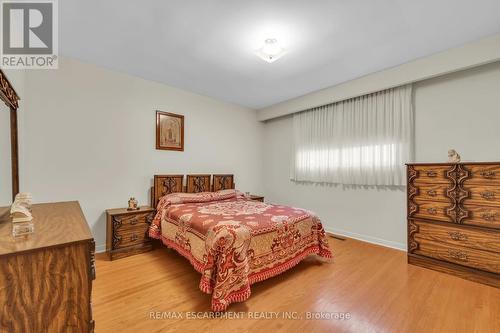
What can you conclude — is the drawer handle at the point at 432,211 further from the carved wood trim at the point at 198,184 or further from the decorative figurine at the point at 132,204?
the decorative figurine at the point at 132,204

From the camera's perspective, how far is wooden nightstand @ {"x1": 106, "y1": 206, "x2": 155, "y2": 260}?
267 cm

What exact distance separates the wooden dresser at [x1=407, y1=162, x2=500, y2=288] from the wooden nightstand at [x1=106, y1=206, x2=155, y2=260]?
3469 mm

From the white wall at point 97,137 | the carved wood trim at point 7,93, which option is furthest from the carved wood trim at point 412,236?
the carved wood trim at point 7,93

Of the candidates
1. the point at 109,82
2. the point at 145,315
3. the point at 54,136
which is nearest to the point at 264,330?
the point at 145,315

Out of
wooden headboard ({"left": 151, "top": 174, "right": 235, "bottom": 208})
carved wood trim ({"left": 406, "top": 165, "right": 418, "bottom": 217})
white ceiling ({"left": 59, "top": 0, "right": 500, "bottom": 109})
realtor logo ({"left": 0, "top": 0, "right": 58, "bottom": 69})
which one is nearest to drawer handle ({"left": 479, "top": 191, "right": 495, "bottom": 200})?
carved wood trim ({"left": 406, "top": 165, "right": 418, "bottom": 217})

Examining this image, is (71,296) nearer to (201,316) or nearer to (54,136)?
(201,316)

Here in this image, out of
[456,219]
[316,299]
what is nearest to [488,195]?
[456,219]

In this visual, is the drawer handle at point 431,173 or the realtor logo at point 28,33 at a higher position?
the realtor logo at point 28,33

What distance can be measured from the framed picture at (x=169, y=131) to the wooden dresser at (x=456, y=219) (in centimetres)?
346

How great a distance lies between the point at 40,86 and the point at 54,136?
1.98 ft

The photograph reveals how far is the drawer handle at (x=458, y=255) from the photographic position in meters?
2.24

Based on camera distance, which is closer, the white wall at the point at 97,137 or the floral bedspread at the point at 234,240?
the floral bedspread at the point at 234,240

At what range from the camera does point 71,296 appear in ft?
2.98

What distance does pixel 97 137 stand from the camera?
2.90m
